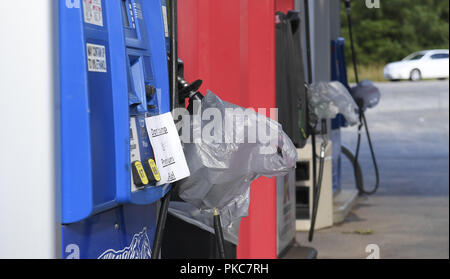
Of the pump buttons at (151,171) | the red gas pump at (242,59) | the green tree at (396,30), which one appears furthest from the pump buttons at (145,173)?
the green tree at (396,30)

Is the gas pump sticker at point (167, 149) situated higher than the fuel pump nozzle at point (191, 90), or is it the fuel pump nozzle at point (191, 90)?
the fuel pump nozzle at point (191, 90)

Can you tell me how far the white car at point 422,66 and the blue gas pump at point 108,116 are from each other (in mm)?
20184

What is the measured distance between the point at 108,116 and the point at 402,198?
24.5 ft

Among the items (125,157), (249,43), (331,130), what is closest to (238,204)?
(125,157)

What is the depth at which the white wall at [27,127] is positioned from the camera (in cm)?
222

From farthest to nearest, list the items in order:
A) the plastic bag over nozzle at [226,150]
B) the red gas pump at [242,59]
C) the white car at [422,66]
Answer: the white car at [422,66]
the red gas pump at [242,59]
the plastic bag over nozzle at [226,150]

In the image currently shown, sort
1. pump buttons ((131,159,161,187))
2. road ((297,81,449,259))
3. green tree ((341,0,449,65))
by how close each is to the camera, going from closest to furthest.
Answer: pump buttons ((131,159,161,187)), road ((297,81,449,259)), green tree ((341,0,449,65))

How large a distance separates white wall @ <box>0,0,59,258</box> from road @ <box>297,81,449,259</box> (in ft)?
15.1

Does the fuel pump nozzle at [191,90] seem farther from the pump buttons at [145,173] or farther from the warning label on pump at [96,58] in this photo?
the warning label on pump at [96,58]

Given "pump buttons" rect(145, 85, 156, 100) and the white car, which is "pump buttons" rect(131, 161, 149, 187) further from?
the white car

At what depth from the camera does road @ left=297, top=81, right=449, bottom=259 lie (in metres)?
6.95

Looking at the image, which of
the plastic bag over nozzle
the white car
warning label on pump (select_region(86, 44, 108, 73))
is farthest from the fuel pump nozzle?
the white car

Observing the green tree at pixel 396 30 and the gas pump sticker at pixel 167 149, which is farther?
the green tree at pixel 396 30
